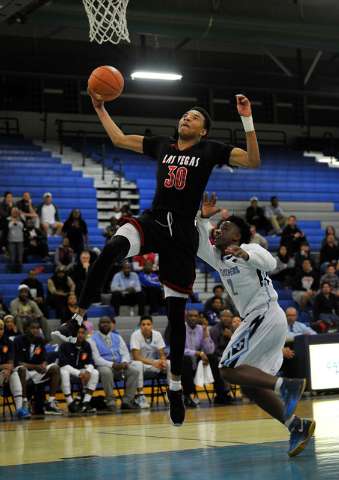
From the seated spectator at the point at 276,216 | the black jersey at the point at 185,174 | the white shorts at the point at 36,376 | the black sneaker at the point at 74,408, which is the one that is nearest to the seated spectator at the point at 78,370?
the black sneaker at the point at 74,408

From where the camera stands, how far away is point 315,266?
61.0 ft

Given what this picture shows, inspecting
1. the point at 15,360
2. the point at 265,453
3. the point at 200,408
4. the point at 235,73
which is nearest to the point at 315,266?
the point at 235,73

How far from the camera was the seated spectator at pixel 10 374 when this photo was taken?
1127 cm

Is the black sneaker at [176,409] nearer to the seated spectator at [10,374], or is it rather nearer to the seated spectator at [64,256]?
the seated spectator at [10,374]

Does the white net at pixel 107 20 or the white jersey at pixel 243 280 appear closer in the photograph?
the white jersey at pixel 243 280

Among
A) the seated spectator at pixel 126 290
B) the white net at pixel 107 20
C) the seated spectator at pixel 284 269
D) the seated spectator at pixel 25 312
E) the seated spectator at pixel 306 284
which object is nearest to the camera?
the white net at pixel 107 20

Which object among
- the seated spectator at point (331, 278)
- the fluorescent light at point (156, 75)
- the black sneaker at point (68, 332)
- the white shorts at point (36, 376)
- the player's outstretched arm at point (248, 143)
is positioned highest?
the fluorescent light at point (156, 75)

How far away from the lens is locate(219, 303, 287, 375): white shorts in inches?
237

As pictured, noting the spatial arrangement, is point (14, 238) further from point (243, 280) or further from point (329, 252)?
point (243, 280)

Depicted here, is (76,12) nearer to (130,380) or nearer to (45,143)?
(130,380)

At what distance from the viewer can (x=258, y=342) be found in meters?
6.04

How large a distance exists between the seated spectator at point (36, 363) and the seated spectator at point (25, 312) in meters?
1.38

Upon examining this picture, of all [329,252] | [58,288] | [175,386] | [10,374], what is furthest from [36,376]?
[329,252]

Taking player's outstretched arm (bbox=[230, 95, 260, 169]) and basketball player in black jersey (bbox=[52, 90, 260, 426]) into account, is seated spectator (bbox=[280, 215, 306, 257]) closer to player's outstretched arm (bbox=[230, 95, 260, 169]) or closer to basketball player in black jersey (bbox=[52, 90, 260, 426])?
basketball player in black jersey (bbox=[52, 90, 260, 426])
